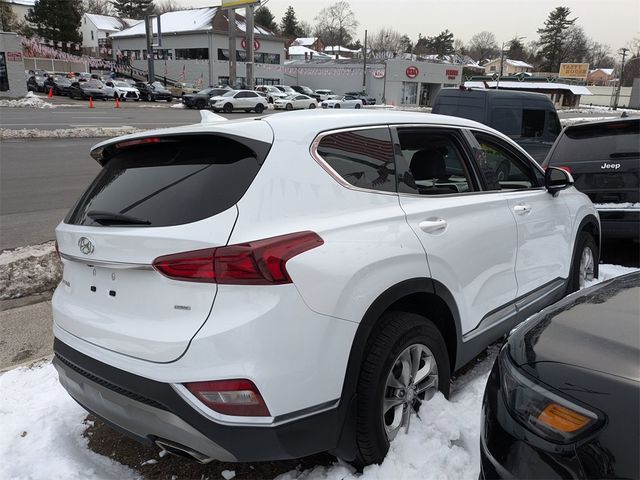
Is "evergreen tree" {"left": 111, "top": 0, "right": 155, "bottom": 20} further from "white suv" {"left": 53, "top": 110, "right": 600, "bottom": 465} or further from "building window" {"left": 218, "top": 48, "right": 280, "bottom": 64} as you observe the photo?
"white suv" {"left": 53, "top": 110, "right": 600, "bottom": 465}

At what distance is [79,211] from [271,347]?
4.57ft

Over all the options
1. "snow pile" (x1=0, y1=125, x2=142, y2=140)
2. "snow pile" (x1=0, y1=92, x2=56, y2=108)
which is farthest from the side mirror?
"snow pile" (x1=0, y1=92, x2=56, y2=108)

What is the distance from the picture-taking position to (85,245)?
234 cm

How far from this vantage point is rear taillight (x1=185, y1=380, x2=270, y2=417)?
197 centimetres

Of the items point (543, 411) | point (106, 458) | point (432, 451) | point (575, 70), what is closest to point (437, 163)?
point (432, 451)

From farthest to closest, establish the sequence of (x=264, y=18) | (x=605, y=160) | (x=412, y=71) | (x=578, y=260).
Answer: (x=264, y=18) < (x=412, y=71) < (x=605, y=160) < (x=578, y=260)

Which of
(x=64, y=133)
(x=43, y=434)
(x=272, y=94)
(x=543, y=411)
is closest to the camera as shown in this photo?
(x=543, y=411)

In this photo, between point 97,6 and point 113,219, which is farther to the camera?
point 97,6

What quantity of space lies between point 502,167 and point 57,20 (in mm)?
85416

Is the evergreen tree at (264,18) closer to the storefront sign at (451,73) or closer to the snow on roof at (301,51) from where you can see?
the snow on roof at (301,51)

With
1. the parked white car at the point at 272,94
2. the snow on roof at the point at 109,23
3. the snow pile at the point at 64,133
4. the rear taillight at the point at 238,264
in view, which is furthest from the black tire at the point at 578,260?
the snow on roof at the point at 109,23

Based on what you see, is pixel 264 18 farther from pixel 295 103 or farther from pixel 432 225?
pixel 432 225

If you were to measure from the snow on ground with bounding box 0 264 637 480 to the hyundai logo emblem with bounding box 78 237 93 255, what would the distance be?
1.19 meters

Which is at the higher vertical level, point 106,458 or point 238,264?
point 238,264
